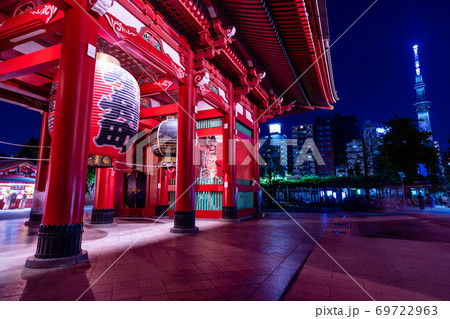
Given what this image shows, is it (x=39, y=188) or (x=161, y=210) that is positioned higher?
(x=39, y=188)

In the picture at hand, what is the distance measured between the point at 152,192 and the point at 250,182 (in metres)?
5.08

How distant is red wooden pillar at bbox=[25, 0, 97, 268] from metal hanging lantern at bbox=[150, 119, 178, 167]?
3713mm

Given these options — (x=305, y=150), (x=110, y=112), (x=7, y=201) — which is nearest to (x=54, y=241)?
(x=110, y=112)

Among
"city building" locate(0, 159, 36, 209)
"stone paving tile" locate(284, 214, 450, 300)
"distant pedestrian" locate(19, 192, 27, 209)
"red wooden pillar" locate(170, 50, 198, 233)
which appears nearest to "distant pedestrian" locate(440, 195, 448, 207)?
"stone paving tile" locate(284, 214, 450, 300)

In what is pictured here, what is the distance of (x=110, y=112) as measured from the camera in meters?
4.40

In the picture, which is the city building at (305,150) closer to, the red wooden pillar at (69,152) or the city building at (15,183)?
the city building at (15,183)

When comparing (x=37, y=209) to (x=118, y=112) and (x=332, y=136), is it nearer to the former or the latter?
(x=118, y=112)

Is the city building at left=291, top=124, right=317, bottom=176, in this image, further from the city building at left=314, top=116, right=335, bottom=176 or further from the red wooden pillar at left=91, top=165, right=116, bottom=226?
the red wooden pillar at left=91, top=165, right=116, bottom=226

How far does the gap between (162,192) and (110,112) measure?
7947mm

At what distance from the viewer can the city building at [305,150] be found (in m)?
80.1

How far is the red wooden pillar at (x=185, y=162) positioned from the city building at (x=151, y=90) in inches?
1.2

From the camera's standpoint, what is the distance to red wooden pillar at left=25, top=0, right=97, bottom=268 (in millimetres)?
3594

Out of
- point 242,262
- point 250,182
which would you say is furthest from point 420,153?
point 242,262

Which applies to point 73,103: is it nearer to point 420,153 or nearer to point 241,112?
point 241,112
